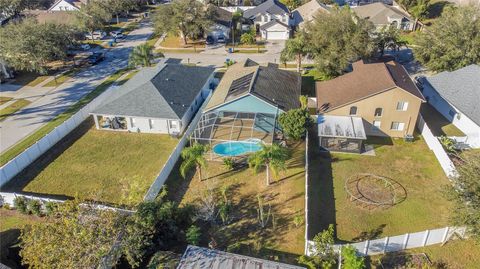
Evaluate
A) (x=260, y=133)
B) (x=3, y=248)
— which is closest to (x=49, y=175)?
(x=3, y=248)

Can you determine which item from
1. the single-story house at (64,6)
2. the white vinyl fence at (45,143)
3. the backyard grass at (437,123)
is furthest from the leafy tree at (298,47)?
the single-story house at (64,6)

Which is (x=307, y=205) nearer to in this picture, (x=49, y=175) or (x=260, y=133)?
(x=260, y=133)

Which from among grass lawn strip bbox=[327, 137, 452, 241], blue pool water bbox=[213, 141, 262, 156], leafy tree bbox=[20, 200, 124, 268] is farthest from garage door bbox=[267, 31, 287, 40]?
leafy tree bbox=[20, 200, 124, 268]

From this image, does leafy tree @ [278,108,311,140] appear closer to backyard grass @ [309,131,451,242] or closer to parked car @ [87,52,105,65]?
backyard grass @ [309,131,451,242]

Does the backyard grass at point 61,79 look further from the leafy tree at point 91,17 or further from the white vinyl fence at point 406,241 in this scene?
the white vinyl fence at point 406,241

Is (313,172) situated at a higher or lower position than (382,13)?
lower

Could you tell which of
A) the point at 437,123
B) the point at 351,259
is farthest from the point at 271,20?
the point at 351,259
